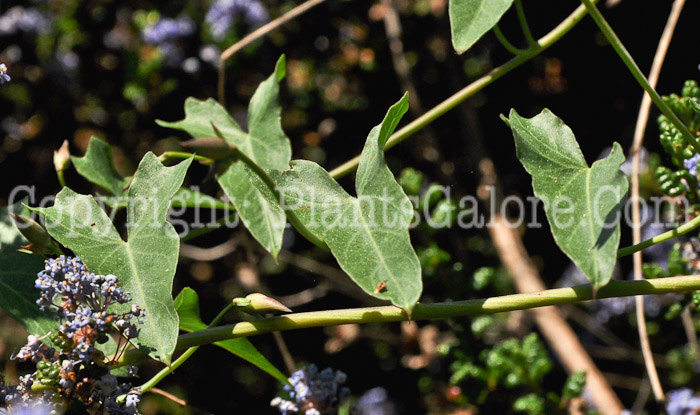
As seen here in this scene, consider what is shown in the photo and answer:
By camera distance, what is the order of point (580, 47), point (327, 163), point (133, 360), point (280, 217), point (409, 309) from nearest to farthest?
point (409, 309)
point (133, 360)
point (280, 217)
point (580, 47)
point (327, 163)

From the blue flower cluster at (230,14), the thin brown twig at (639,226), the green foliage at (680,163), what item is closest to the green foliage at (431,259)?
the thin brown twig at (639,226)

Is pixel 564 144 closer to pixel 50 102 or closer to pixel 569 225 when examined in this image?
pixel 569 225

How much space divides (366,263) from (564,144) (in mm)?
259

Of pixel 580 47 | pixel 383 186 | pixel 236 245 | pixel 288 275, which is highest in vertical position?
pixel 383 186

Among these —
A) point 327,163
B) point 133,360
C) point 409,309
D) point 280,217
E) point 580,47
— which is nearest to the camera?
point 409,309

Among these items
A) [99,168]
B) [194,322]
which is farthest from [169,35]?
[194,322]

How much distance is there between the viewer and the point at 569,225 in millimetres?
672

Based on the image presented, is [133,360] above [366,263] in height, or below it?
below

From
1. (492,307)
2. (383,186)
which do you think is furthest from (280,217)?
(492,307)

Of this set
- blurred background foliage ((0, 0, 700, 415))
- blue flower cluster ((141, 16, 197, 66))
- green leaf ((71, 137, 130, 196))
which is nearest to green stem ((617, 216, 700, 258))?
green leaf ((71, 137, 130, 196))

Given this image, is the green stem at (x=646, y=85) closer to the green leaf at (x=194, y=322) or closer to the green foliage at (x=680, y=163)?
the green foliage at (x=680, y=163)

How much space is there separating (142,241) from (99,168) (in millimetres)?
376

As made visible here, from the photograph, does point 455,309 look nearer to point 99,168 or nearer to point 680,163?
point 680,163

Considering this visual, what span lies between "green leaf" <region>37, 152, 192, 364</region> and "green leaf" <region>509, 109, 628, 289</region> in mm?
362
